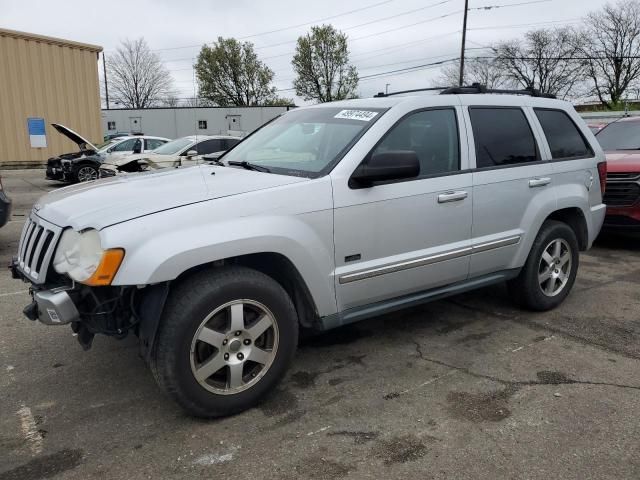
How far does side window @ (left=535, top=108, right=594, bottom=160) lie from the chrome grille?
378 centimetres

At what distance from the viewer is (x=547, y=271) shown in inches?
183

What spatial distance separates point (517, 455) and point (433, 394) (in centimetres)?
70

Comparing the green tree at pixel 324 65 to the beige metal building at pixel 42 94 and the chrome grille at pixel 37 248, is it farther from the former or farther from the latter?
the chrome grille at pixel 37 248

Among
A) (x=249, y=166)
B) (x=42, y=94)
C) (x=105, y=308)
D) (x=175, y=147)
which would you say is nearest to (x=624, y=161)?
(x=249, y=166)

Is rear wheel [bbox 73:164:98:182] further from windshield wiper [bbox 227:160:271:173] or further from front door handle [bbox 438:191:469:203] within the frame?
front door handle [bbox 438:191:469:203]

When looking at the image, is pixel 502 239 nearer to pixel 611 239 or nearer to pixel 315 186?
pixel 315 186

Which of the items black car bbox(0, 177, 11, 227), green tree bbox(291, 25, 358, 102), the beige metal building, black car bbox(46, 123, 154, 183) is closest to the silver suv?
black car bbox(0, 177, 11, 227)

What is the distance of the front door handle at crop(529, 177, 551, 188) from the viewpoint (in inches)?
169

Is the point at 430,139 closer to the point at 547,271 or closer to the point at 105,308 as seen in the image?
the point at 547,271

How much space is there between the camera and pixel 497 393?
3.31 metres

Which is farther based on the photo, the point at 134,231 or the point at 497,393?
the point at 497,393

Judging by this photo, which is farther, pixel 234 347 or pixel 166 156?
pixel 166 156

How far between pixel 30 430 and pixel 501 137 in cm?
370

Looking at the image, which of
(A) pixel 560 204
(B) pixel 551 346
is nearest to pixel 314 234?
(B) pixel 551 346
